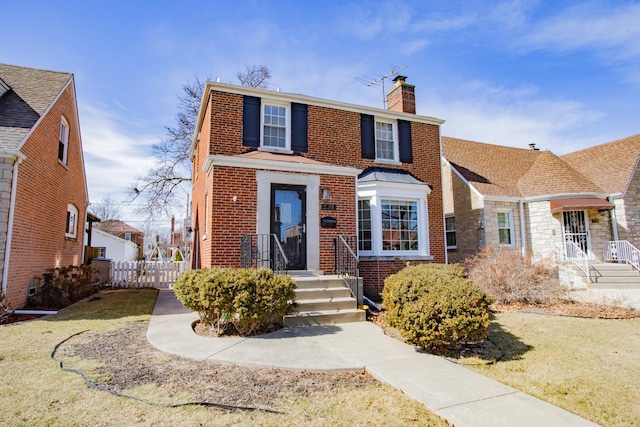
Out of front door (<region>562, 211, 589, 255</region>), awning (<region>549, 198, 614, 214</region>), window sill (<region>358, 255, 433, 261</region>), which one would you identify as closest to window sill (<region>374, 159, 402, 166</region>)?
window sill (<region>358, 255, 433, 261</region>)

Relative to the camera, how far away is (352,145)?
11406 millimetres

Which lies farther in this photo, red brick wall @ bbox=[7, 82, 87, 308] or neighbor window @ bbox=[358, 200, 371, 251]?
neighbor window @ bbox=[358, 200, 371, 251]

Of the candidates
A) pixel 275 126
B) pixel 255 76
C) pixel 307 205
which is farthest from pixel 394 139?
pixel 255 76

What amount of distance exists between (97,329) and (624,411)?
25.7 feet

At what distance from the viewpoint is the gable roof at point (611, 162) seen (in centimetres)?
1472

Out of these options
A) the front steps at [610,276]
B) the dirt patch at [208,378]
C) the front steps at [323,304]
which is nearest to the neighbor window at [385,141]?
the front steps at [323,304]

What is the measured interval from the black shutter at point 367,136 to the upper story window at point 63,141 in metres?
9.81

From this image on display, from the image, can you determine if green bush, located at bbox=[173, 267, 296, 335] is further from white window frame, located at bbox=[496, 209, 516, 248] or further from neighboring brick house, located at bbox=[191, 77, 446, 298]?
white window frame, located at bbox=[496, 209, 516, 248]

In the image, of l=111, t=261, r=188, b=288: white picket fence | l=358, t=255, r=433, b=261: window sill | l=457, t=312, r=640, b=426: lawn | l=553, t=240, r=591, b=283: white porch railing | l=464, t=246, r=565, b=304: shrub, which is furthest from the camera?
l=111, t=261, r=188, b=288: white picket fence

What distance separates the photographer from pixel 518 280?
9539mm

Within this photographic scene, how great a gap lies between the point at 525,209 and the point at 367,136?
27.7ft

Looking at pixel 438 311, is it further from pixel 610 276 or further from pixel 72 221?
pixel 72 221

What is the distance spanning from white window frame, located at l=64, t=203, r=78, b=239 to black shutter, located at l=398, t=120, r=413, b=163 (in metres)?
12.1

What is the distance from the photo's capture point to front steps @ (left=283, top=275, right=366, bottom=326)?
7.05 meters
